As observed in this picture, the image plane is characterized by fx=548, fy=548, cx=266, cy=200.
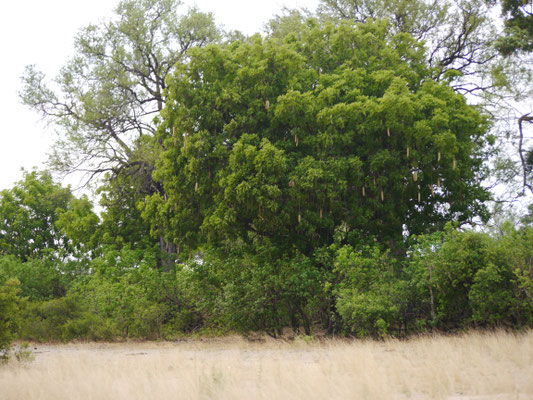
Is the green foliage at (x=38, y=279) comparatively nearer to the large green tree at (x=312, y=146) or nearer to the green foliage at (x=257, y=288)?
the large green tree at (x=312, y=146)

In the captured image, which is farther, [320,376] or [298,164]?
[298,164]

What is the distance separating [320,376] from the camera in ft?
27.6

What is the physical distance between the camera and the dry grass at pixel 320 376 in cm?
746

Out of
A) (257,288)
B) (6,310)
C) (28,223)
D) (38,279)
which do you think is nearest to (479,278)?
(257,288)

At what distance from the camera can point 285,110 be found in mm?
17406

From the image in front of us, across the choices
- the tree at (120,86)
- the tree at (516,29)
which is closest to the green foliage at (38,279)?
the tree at (120,86)

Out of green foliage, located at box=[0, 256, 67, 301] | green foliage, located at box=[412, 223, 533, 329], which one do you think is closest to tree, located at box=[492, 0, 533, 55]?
green foliage, located at box=[412, 223, 533, 329]

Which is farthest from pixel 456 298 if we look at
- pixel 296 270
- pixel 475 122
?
pixel 475 122

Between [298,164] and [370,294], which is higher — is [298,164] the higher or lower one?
the higher one

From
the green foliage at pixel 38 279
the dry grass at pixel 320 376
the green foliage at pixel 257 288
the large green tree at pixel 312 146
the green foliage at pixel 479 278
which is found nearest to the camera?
the dry grass at pixel 320 376

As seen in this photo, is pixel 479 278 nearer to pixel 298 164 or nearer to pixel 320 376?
pixel 320 376

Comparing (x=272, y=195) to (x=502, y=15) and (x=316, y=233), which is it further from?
(x=502, y=15)

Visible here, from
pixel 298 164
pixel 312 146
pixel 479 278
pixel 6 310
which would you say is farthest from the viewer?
pixel 312 146

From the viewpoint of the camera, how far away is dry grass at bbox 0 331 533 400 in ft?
24.5
